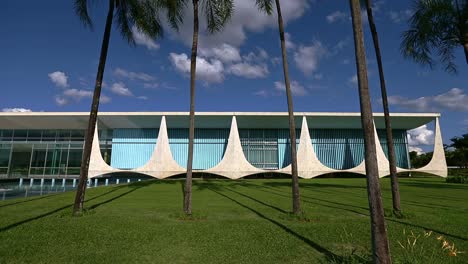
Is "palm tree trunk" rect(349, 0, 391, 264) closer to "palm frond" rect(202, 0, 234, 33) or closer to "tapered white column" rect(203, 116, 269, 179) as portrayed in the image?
"palm frond" rect(202, 0, 234, 33)

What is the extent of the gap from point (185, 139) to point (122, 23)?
30.0 metres

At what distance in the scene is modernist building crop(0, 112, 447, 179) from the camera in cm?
3478

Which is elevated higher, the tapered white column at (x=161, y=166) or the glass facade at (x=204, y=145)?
the glass facade at (x=204, y=145)

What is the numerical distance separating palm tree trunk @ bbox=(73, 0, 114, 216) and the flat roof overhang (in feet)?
77.7

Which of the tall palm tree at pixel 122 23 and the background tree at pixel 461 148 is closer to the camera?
the tall palm tree at pixel 122 23

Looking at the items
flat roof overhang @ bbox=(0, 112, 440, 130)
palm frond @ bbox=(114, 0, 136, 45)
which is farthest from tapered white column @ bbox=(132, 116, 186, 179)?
palm frond @ bbox=(114, 0, 136, 45)

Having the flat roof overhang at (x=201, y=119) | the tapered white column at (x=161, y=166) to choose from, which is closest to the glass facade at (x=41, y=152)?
the flat roof overhang at (x=201, y=119)

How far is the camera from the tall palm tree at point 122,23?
9453mm

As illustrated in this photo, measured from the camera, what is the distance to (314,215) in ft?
29.6

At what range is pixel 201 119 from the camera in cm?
3609

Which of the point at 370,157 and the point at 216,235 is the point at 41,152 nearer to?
the point at 216,235

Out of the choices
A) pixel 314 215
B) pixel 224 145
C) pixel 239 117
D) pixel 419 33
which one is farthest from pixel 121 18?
pixel 224 145

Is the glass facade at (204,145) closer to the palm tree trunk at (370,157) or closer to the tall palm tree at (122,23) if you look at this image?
the tall palm tree at (122,23)

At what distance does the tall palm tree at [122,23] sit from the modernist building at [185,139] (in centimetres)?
2236
